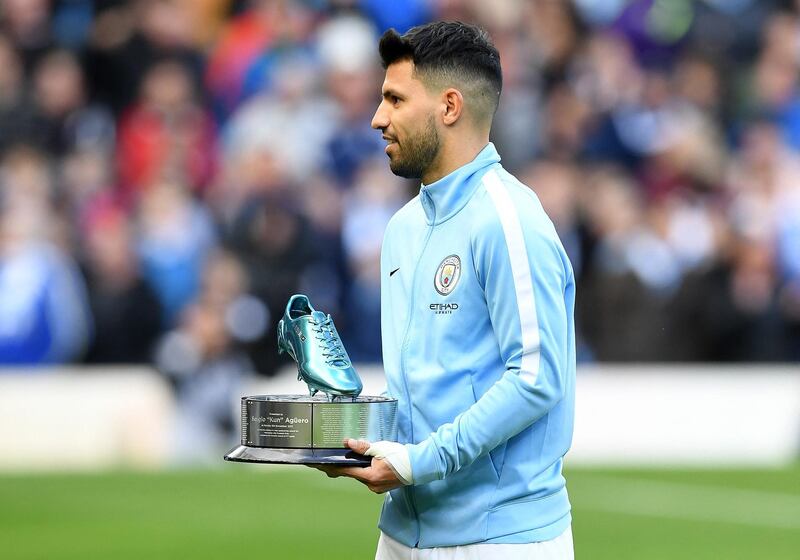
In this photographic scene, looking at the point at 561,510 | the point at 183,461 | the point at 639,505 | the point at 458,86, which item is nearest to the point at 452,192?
the point at 458,86

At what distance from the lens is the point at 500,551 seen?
372cm

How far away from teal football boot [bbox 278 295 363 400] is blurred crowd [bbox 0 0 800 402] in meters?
9.28

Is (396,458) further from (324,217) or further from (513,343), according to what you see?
(324,217)

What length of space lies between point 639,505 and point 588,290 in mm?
3348

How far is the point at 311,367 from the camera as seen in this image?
3748 mm

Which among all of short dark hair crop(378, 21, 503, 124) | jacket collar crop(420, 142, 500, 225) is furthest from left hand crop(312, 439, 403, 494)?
short dark hair crop(378, 21, 503, 124)

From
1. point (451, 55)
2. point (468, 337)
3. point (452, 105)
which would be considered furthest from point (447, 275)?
point (451, 55)

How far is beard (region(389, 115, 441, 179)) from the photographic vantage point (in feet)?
12.6

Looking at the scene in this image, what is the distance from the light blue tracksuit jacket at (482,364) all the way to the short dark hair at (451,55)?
175 millimetres

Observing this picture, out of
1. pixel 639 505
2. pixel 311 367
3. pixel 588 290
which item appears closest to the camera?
pixel 311 367

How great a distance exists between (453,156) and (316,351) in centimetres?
58

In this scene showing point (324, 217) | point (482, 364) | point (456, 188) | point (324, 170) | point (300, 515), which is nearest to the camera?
point (482, 364)

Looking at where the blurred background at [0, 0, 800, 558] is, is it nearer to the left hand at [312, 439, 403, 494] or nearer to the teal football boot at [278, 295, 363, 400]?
the teal football boot at [278, 295, 363, 400]

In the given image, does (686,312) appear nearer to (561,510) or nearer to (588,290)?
(588,290)
